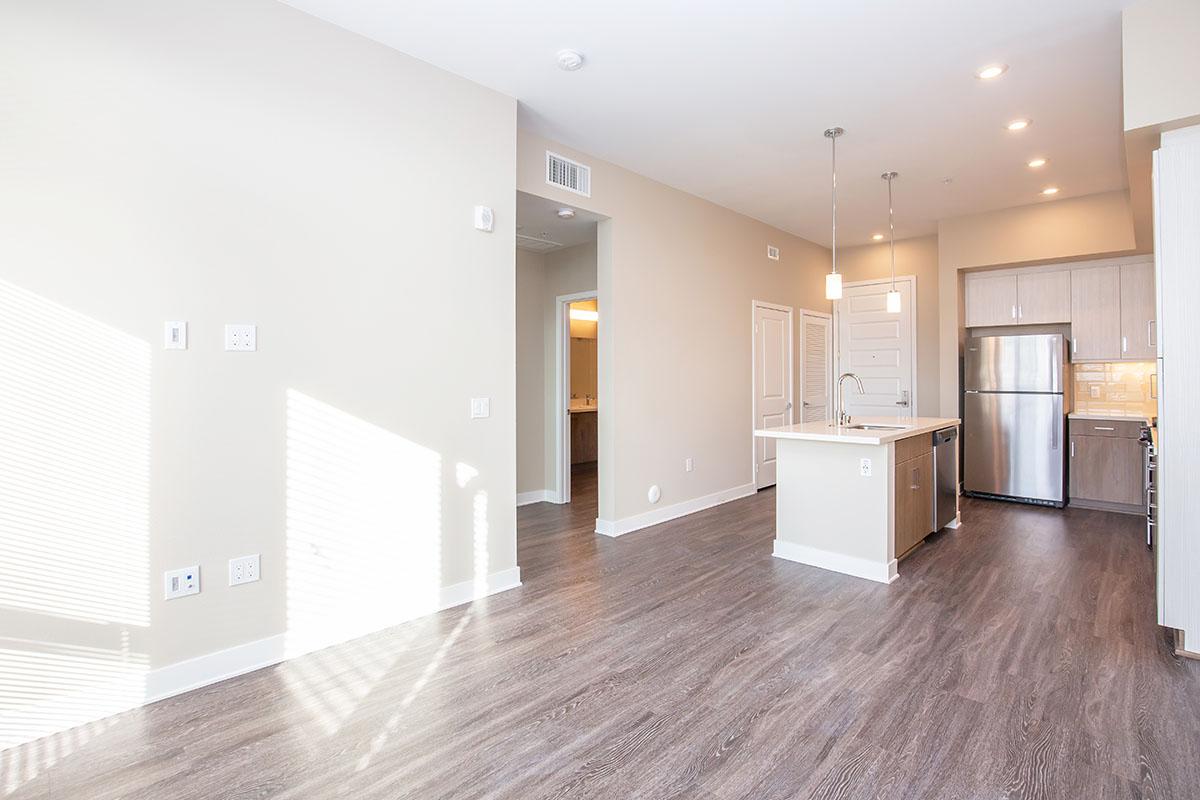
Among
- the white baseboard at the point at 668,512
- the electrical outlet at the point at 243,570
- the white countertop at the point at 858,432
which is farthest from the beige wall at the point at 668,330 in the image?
the electrical outlet at the point at 243,570

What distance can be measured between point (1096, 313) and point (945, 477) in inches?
106

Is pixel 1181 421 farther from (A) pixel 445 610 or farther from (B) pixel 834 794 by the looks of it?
(A) pixel 445 610

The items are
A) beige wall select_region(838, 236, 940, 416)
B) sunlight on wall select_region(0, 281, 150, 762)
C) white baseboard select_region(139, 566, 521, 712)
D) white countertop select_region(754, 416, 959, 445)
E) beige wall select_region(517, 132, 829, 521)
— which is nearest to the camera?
sunlight on wall select_region(0, 281, 150, 762)

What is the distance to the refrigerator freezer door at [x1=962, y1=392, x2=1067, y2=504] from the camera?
17.5ft

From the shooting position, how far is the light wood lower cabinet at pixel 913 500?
3.66m

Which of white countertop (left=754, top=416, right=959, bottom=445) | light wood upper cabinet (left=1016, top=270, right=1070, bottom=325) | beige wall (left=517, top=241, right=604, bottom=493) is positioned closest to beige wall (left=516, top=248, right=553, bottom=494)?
beige wall (left=517, top=241, right=604, bottom=493)

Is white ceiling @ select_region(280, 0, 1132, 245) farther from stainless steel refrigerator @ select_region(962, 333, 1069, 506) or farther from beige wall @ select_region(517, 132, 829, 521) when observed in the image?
stainless steel refrigerator @ select_region(962, 333, 1069, 506)

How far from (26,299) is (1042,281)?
7569 millimetres

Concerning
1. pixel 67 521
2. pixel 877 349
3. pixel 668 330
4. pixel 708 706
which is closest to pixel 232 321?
pixel 67 521

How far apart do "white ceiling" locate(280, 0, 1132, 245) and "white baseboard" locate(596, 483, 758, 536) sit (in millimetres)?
2885

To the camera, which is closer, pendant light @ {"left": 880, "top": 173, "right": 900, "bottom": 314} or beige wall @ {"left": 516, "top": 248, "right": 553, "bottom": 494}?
pendant light @ {"left": 880, "top": 173, "right": 900, "bottom": 314}

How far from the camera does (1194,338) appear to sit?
243cm

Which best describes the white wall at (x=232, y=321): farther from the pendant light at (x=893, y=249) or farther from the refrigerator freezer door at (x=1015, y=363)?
the refrigerator freezer door at (x=1015, y=363)

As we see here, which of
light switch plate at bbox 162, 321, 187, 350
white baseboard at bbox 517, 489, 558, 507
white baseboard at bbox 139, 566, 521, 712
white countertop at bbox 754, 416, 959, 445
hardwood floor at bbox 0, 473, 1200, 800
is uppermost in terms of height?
light switch plate at bbox 162, 321, 187, 350
